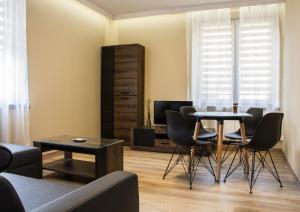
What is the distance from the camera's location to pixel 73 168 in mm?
3195

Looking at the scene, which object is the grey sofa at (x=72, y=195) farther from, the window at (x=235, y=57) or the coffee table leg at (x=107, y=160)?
the window at (x=235, y=57)

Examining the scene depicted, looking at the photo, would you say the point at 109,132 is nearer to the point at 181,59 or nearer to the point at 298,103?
the point at 181,59

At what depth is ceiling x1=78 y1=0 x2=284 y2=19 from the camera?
4.92m

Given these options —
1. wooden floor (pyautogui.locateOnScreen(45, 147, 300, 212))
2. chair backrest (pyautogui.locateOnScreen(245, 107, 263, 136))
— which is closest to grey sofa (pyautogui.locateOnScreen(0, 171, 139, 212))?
wooden floor (pyautogui.locateOnScreen(45, 147, 300, 212))

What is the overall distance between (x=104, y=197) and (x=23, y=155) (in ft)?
5.77

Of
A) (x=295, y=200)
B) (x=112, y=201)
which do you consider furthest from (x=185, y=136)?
(x=112, y=201)

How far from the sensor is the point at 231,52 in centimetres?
500

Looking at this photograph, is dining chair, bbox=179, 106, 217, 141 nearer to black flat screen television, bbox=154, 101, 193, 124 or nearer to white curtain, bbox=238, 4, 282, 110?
black flat screen television, bbox=154, 101, 193, 124

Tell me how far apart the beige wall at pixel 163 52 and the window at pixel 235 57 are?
0.27m

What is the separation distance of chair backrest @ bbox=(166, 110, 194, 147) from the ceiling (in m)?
2.69

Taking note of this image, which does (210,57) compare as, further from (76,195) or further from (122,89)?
(76,195)

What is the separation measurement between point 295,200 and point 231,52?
303 centimetres

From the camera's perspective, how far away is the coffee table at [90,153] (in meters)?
2.90

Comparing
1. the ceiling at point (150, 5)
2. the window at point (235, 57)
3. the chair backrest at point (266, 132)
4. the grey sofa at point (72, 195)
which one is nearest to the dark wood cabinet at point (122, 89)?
the ceiling at point (150, 5)
